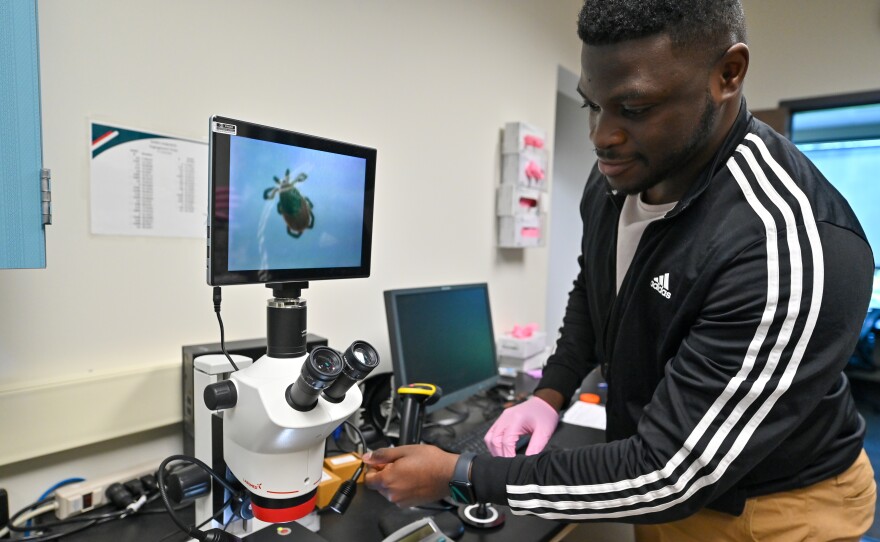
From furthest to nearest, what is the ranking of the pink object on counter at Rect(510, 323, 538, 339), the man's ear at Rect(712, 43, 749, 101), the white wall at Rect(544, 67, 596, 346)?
the white wall at Rect(544, 67, 596, 346) → the pink object on counter at Rect(510, 323, 538, 339) → the man's ear at Rect(712, 43, 749, 101)

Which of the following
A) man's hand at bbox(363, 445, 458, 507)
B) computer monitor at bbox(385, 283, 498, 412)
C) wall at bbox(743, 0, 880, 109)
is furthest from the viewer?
Result: wall at bbox(743, 0, 880, 109)

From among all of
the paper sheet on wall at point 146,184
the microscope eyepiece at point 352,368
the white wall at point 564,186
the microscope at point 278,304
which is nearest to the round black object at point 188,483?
the microscope at point 278,304

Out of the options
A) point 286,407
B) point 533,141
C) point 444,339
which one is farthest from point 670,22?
point 533,141

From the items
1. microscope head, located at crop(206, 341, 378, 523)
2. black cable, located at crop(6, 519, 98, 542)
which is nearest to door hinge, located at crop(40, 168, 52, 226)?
microscope head, located at crop(206, 341, 378, 523)

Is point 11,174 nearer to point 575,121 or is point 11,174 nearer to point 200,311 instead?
point 200,311

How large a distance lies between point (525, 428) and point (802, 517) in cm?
56

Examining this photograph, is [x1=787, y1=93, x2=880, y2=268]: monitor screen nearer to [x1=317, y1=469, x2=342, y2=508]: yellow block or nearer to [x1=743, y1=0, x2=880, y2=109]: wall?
[x1=743, y1=0, x2=880, y2=109]: wall

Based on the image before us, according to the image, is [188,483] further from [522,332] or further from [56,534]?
[522,332]

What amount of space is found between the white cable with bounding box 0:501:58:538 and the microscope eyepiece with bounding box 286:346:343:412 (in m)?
0.73

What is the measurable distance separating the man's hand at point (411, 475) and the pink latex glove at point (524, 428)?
32cm

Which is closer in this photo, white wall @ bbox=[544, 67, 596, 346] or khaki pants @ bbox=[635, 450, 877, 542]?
Answer: khaki pants @ bbox=[635, 450, 877, 542]

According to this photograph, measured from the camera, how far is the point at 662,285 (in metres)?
0.92

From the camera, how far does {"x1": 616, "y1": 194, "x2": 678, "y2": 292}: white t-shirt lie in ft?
3.50

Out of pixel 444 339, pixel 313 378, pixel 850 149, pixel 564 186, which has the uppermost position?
pixel 850 149
